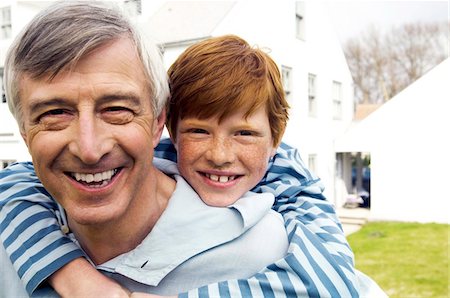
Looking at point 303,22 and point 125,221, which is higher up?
point 303,22

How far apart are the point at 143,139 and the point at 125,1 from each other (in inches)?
16.4

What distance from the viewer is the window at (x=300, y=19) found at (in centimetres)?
1290

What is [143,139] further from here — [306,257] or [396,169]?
[396,169]

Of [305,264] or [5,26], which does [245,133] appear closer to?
[305,264]

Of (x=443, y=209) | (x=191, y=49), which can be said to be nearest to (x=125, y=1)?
(x=191, y=49)

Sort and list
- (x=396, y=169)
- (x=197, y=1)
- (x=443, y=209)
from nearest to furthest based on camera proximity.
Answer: (x=396, y=169)
(x=443, y=209)
(x=197, y=1)

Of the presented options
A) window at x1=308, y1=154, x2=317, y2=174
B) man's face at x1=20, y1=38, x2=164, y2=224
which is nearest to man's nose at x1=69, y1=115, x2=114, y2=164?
man's face at x1=20, y1=38, x2=164, y2=224

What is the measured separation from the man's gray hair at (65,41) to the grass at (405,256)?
7398 millimetres

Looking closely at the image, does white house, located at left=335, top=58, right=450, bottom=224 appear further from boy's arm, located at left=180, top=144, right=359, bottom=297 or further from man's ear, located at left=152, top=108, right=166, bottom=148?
man's ear, located at left=152, top=108, right=166, bottom=148

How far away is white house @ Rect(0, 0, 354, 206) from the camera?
8953 mm

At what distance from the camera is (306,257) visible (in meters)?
1.16

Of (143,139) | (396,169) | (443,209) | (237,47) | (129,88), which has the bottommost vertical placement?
(443,209)

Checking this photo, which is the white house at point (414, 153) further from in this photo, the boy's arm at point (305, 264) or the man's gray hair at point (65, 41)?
the man's gray hair at point (65, 41)

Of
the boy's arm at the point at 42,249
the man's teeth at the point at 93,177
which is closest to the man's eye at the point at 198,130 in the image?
the man's teeth at the point at 93,177
